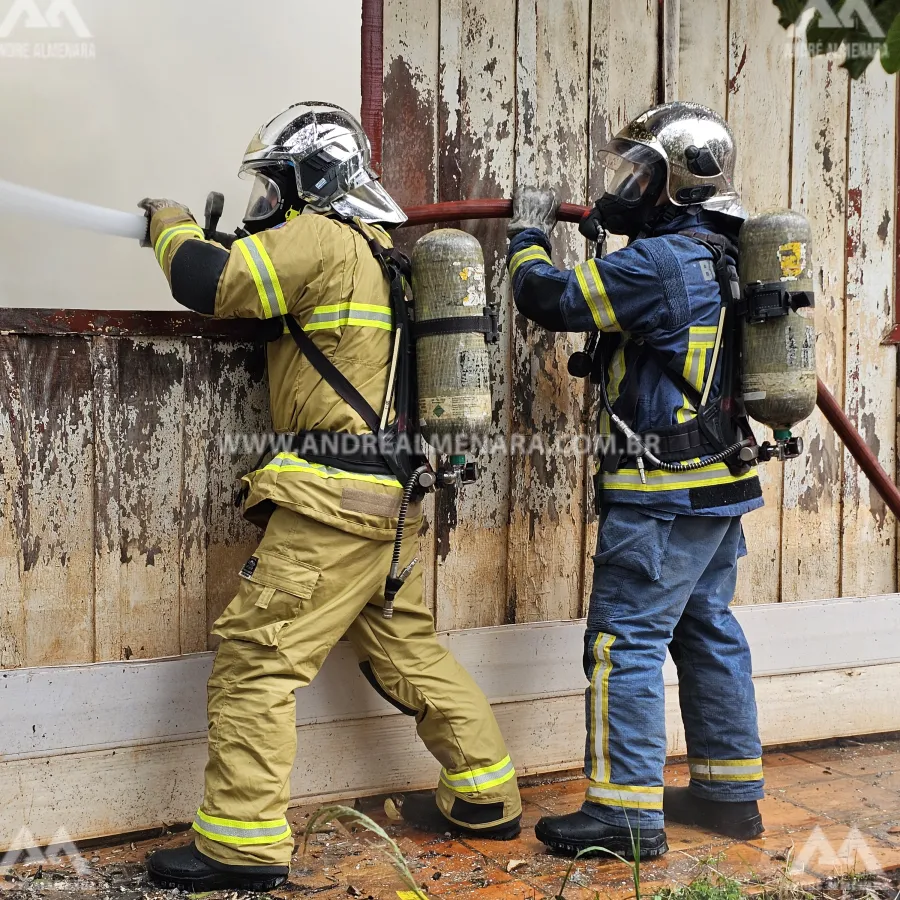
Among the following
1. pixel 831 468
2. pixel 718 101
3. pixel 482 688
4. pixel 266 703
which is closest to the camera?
pixel 266 703

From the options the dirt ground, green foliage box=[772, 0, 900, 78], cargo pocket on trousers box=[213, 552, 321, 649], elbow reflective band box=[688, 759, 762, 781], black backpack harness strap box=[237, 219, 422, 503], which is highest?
green foliage box=[772, 0, 900, 78]

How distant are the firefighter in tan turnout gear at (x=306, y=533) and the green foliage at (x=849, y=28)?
2052 millimetres

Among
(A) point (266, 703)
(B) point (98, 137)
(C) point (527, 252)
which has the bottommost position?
(A) point (266, 703)

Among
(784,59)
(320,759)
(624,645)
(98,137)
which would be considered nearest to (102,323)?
(98,137)

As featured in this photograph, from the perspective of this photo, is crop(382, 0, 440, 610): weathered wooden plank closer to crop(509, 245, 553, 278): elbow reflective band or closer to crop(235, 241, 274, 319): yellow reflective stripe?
crop(509, 245, 553, 278): elbow reflective band

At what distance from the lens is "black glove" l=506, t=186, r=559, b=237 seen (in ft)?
11.7

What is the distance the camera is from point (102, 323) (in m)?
3.31

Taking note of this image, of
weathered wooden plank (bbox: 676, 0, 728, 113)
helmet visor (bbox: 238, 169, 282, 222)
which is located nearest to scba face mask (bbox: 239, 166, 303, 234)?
helmet visor (bbox: 238, 169, 282, 222)

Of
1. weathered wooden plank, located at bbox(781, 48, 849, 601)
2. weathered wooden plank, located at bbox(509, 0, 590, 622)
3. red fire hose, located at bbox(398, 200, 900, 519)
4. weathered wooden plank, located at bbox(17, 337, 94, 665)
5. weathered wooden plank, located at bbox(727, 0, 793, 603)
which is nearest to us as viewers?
weathered wooden plank, located at bbox(17, 337, 94, 665)

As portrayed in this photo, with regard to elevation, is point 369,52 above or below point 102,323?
above

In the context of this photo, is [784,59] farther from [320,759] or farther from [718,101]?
[320,759]

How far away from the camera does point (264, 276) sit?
303 centimetres

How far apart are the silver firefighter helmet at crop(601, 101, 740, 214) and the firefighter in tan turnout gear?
750mm

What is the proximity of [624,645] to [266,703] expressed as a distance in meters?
1.06
